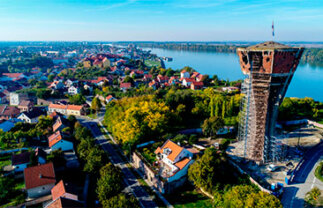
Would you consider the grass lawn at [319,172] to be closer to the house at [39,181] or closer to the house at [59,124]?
the house at [39,181]

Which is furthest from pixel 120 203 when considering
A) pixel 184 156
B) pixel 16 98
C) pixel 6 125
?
pixel 16 98

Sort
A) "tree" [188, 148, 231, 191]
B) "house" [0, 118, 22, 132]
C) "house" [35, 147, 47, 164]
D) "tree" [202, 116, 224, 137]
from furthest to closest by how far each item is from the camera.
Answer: "house" [0, 118, 22, 132], "tree" [202, 116, 224, 137], "house" [35, 147, 47, 164], "tree" [188, 148, 231, 191]

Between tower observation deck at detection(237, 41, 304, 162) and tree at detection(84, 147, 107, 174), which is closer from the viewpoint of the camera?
tower observation deck at detection(237, 41, 304, 162)

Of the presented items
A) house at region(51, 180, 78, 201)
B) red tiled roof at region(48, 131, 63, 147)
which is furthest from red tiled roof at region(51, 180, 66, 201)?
red tiled roof at region(48, 131, 63, 147)

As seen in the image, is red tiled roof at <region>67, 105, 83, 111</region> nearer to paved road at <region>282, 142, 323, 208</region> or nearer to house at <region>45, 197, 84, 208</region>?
house at <region>45, 197, 84, 208</region>

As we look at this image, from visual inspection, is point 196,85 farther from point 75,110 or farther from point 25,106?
point 25,106

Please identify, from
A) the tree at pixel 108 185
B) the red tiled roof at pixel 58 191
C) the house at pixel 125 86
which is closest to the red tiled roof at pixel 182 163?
the tree at pixel 108 185
